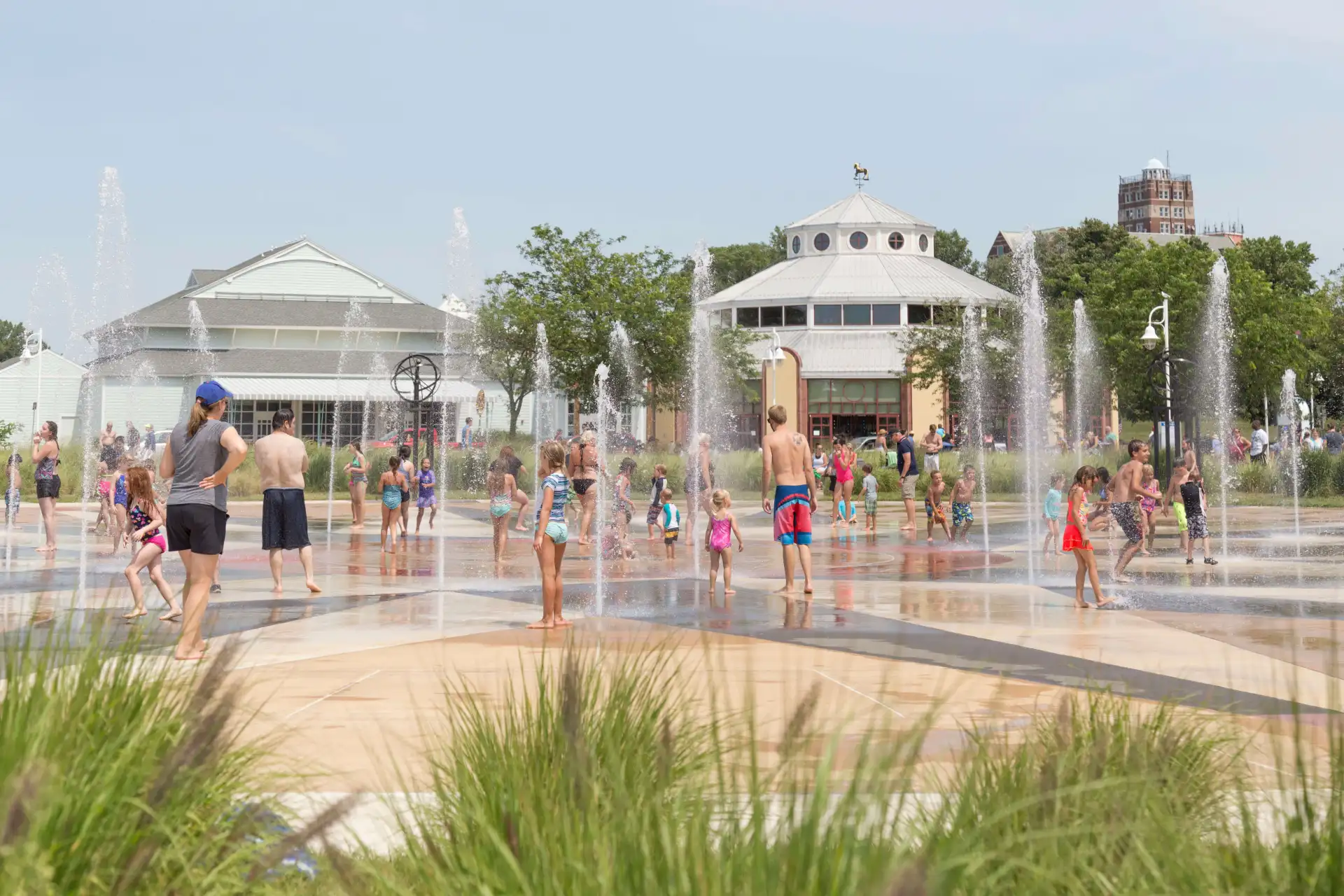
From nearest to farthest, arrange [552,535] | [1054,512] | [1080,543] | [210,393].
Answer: [210,393] < [552,535] < [1080,543] < [1054,512]

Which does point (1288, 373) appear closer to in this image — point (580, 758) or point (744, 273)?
point (580, 758)

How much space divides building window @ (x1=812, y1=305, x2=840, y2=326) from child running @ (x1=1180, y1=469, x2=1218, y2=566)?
174ft

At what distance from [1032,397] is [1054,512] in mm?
8597

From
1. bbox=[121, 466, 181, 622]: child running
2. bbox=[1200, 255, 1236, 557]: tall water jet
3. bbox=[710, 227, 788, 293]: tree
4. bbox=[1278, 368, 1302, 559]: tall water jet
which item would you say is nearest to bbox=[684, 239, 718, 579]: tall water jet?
bbox=[121, 466, 181, 622]: child running

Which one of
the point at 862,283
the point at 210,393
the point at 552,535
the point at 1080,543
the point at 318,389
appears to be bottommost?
the point at 1080,543

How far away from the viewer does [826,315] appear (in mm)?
70312

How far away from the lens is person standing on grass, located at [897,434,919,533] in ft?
76.9

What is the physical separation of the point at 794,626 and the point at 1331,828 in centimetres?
808

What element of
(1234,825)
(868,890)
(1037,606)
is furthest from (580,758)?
(1037,606)

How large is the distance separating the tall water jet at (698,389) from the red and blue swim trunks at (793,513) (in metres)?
2.45

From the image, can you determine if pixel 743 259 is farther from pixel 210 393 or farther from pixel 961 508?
pixel 210 393

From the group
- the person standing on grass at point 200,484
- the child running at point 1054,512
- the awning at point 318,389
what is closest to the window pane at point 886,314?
the awning at point 318,389

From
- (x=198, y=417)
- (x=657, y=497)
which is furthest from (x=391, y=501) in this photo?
(x=198, y=417)

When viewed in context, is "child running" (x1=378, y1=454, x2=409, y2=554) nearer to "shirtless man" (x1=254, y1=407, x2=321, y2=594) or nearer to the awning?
"shirtless man" (x1=254, y1=407, x2=321, y2=594)
